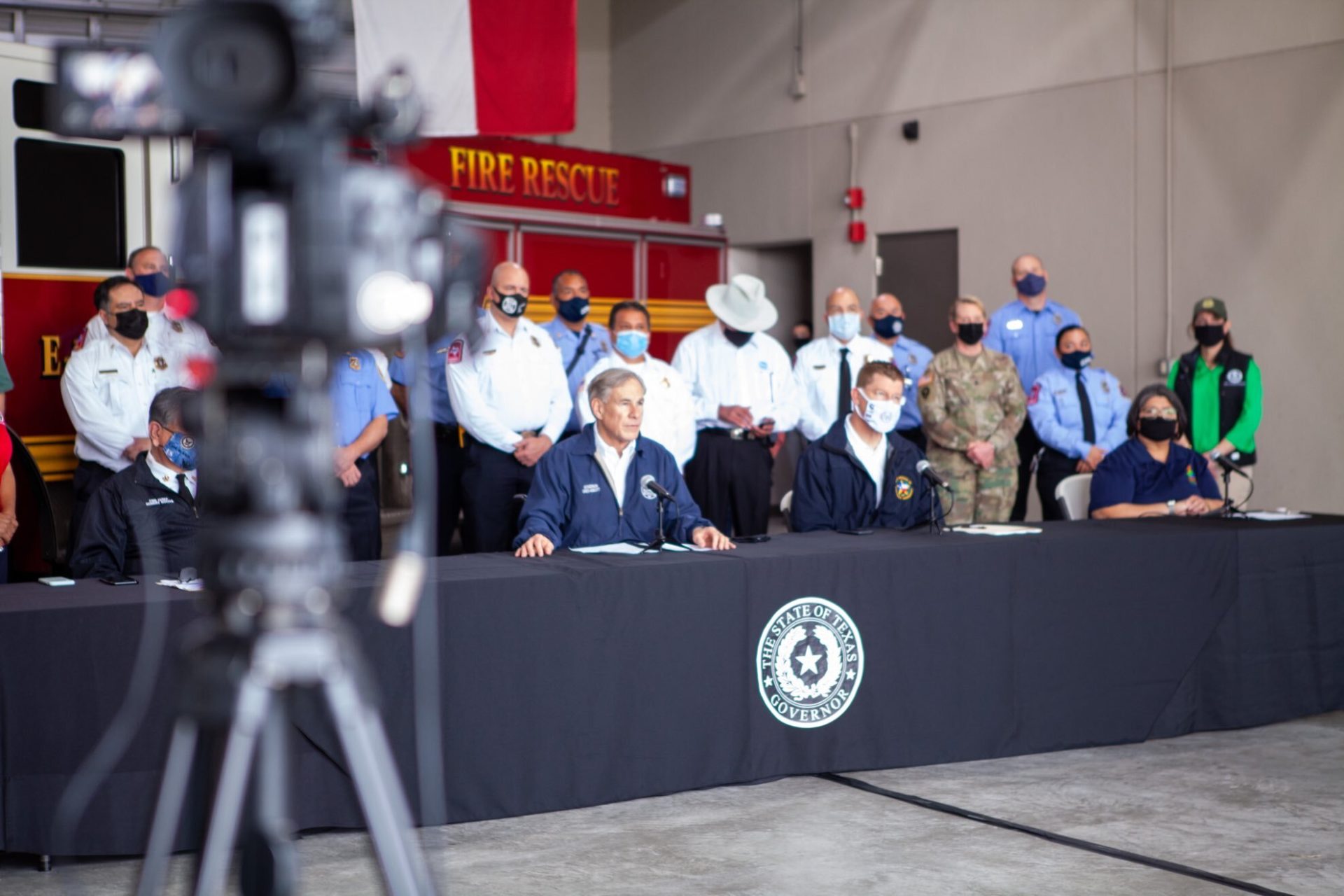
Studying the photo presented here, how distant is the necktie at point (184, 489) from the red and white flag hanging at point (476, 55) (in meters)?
3.74

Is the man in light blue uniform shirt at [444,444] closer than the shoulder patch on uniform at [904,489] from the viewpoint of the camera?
No

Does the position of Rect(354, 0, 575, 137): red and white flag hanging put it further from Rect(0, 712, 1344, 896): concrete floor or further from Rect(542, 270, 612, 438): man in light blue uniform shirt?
Rect(0, 712, 1344, 896): concrete floor

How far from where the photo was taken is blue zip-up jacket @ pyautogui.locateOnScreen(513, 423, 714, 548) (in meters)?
5.09

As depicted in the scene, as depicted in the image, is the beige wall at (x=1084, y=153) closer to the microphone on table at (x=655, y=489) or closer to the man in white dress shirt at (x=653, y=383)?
the man in white dress shirt at (x=653, y=383)

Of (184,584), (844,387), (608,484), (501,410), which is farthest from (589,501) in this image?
(844,387)

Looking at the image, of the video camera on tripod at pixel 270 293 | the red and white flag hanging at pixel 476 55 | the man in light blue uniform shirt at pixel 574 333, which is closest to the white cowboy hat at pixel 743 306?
the man in light blue uniform shirt at pixel 574 333

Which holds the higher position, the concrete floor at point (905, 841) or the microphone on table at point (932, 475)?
the microphone on table at point (932, 475)

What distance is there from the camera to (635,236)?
10586 mm

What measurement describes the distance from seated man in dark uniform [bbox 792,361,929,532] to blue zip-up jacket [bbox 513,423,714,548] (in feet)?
2.43

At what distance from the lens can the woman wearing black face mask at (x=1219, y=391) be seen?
309 inches

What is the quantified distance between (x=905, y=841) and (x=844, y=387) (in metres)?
4.10

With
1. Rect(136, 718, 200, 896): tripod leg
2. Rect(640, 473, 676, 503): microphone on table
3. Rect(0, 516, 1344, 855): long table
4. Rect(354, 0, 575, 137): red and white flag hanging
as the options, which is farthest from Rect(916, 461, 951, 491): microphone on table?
Rect(354, 0, 575, 137): red and white flag hanging

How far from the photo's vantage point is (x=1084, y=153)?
10164mm

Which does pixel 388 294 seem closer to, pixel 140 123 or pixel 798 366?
pixel 140 123
